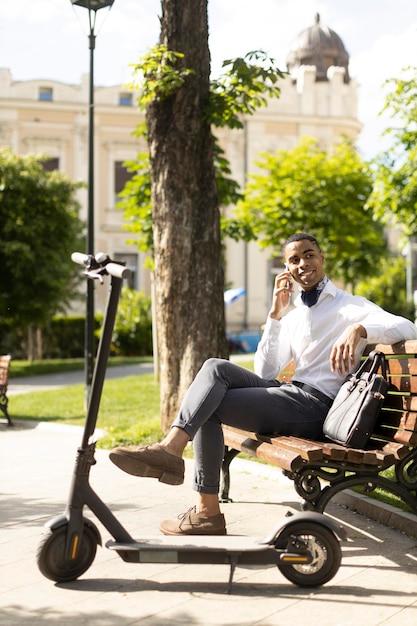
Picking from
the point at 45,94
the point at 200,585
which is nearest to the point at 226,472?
the point at 200,585

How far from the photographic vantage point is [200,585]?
4.19 meters

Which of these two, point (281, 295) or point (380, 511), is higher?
point (281, 295)

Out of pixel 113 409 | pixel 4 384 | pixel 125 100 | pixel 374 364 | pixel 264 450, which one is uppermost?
pixel 125 100

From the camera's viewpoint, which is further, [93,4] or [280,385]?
[93,4]

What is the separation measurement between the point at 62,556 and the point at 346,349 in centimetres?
177

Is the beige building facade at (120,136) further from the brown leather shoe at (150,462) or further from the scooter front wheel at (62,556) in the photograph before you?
the scooter front wheel at (62,556)

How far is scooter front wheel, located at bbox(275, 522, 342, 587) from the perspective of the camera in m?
4.05

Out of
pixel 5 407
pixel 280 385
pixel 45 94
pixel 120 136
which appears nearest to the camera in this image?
pixel 280 385

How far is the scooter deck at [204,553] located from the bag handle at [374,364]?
1.07m

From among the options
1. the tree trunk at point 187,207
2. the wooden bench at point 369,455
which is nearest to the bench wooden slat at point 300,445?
the wooden bench at point 369,455

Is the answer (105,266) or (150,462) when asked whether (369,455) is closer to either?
(150,462)

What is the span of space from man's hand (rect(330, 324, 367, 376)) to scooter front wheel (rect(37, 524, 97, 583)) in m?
1.58

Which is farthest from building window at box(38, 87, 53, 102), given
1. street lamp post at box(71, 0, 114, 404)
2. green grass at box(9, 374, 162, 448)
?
street lamp post at box(71, 0, 114, 404)

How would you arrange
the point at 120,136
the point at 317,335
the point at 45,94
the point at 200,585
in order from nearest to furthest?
1. the point at 200,585
2. the point at 317,335
3. the point at 120,136
4. the point at 45,94
